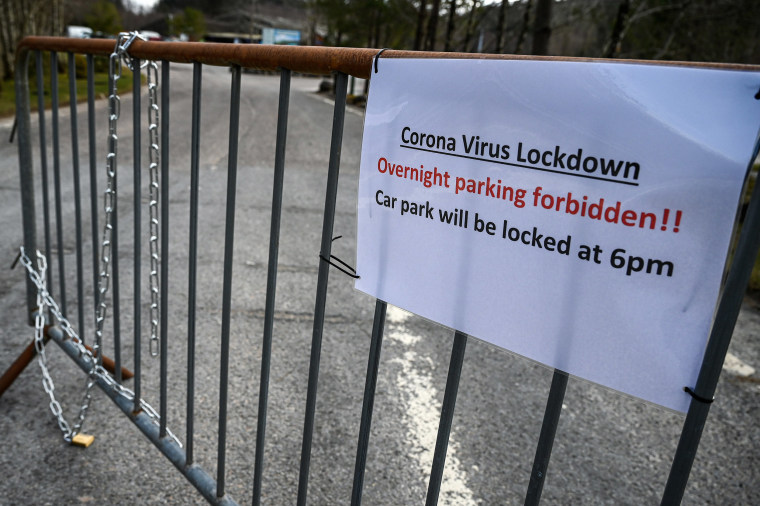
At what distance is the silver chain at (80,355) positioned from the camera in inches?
103

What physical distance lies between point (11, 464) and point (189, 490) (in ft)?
2.64

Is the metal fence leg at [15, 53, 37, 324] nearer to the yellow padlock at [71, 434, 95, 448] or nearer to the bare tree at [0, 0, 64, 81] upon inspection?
the yellow padlock at [71, 434, 95, 448]

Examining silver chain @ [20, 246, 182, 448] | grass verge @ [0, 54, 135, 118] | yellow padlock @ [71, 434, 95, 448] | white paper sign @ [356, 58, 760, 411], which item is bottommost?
grass verge @ [0, 54, 135, 118]

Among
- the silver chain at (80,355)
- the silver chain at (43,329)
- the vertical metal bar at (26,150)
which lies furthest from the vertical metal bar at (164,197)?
the vertical metal bar at (26,150)

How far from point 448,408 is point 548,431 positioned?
0.81ft

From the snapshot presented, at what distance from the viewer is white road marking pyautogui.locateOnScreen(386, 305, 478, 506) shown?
2.69 meters

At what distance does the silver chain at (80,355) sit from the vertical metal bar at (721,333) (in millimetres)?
1954

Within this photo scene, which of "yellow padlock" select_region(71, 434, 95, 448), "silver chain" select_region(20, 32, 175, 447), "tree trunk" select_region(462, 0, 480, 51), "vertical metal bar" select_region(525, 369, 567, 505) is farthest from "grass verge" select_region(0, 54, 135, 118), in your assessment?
"tree trunk" select_region(462, 0, 480, 51)

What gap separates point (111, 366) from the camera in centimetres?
320

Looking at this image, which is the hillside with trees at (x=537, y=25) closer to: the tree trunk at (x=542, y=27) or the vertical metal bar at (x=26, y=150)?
the tree trunk at (x=542, y=27)

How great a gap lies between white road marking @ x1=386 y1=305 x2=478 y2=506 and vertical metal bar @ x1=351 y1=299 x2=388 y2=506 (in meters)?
1.15

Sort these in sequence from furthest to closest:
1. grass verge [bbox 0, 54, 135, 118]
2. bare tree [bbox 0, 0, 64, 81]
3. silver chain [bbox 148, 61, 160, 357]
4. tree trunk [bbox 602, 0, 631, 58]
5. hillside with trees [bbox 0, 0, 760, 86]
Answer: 1. bare tree [bbox 0, 0, 64, 81]
2. hillside with trees [bbox 0, 0, 760, 86]
3. grass verge [bbox 0, 54, 135, 118]
4. tree trunk [bbox 602, 0, 631, 58]
5. silver chain [bbox 148, 61, 160, 357]

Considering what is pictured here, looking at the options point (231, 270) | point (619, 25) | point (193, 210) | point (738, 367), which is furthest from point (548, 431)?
point (619, 25)

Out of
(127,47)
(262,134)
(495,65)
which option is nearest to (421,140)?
(495,65)
